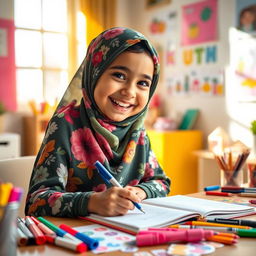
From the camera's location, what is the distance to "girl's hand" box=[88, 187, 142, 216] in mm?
998

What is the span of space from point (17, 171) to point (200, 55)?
2972 mm

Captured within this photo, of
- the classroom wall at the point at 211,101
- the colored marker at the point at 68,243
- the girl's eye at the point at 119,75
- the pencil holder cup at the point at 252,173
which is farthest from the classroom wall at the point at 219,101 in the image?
the colored marker at the point at 68,243

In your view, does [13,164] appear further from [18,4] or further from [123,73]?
[18,4]

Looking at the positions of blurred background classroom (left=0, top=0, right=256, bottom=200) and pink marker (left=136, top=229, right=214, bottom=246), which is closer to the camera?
pink marker (left=136, top=229, right=214, bottom=246)

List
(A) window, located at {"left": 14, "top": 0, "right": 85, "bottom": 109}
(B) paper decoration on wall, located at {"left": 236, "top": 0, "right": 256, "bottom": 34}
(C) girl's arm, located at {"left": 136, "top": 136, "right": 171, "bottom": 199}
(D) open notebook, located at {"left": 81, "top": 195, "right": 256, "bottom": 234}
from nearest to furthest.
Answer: (D) open notebook, located at {"left": 81, "top": 195, "right": 256, "bottom": 234} < (C) girl's arm, located at {"left": 136, "top": 136, "right": 171, "bottom": 199} < (B) paper decoration on wall, located at {"left": 236, "top": 0, "right": 256, "bottom": 34} < (A) window, located at {"left": 14, "top": 0, "right": 85, "bottom": 109}

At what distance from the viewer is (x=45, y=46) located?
447cm

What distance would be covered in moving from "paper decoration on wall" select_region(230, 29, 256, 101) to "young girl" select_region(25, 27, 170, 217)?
2.43m

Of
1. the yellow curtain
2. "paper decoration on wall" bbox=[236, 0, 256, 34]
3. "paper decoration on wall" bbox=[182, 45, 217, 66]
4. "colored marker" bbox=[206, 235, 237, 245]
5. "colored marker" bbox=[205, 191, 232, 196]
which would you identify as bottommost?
"colored marker" bbox=[205, 191, 232, 196]

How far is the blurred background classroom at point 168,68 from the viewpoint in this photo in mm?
3744

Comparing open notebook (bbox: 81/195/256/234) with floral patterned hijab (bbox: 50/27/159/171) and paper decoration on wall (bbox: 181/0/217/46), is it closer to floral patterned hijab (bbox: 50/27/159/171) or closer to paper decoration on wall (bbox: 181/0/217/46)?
floral patterned hijab (bbox: 50/27/159/171)

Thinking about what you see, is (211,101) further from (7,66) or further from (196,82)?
(7,66)

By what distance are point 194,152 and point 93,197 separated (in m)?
2.95

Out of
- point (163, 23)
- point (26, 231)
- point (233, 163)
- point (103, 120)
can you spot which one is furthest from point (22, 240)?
point (163, 23)

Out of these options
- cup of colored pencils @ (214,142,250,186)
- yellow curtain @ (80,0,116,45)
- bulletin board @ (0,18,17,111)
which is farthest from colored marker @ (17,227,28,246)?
yellow curtain @ (80,0,116,45)
